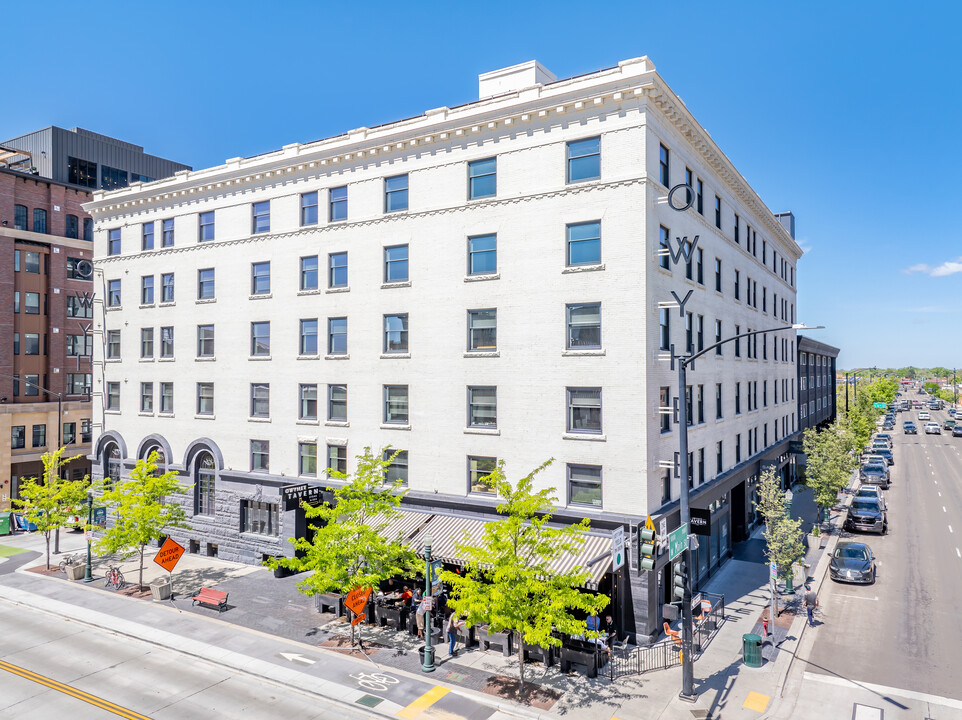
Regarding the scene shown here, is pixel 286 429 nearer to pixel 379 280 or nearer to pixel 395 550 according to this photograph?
pixel 379 280

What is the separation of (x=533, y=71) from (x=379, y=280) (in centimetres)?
1179

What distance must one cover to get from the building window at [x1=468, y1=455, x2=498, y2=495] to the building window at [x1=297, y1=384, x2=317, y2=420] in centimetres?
907

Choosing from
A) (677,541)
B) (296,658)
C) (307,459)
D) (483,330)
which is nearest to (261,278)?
(307,459)

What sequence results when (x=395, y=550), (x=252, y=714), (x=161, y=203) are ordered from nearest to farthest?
(x=252, y=714) < (x=395, y=550) < (x=161, y=203)

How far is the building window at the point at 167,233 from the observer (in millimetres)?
34875

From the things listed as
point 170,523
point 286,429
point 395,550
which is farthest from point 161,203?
point 395,550

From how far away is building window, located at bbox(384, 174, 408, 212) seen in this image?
27234 millimetres

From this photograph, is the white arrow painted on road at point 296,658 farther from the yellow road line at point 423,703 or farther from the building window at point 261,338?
the building window at point 261,338

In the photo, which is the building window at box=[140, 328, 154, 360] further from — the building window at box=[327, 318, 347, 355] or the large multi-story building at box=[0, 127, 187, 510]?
the building window at box=[327, 318, 347, 355]

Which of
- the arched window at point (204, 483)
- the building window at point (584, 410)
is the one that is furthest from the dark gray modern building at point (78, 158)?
the building window at point (584, 410)

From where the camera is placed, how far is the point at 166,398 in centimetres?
3466

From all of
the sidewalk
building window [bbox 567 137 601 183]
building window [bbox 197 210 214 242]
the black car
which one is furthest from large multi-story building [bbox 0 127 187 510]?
the black car

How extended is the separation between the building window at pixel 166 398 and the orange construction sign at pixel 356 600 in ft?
66.5

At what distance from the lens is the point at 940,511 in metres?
Result: 41.6
